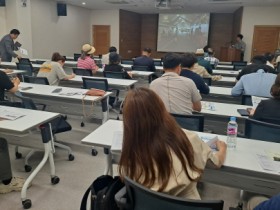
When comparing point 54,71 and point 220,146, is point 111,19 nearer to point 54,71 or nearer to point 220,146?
point 54,71

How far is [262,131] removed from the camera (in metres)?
1.96

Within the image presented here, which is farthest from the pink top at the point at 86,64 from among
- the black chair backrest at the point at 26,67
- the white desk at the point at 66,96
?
the white desk at the point at 66,96

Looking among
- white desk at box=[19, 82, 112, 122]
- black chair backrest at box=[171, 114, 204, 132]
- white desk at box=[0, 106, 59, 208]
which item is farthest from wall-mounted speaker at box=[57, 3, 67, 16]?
black chair backrest at box=[171, 114, 204, 132]

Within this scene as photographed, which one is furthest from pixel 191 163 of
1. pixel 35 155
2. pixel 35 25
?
pixel 35 25

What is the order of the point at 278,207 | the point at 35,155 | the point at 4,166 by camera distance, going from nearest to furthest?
the point at 278,207
the point at 4,166
the point at 35,155

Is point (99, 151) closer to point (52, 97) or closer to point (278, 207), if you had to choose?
point (52, 97)

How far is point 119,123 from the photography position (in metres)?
2.24

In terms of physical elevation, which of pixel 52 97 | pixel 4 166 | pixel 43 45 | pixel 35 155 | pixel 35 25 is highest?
pixel 35 25

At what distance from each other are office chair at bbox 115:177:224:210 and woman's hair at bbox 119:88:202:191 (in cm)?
8

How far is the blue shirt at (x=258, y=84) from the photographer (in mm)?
3283

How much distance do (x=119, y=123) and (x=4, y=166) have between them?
1138 mm

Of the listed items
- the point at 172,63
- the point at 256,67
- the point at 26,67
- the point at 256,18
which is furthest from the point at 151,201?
the point at 256,18

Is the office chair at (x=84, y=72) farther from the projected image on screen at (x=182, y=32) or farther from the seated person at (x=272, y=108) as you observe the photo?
the projected image on screen at (x=182, y=32)

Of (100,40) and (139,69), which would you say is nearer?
(139,69)
